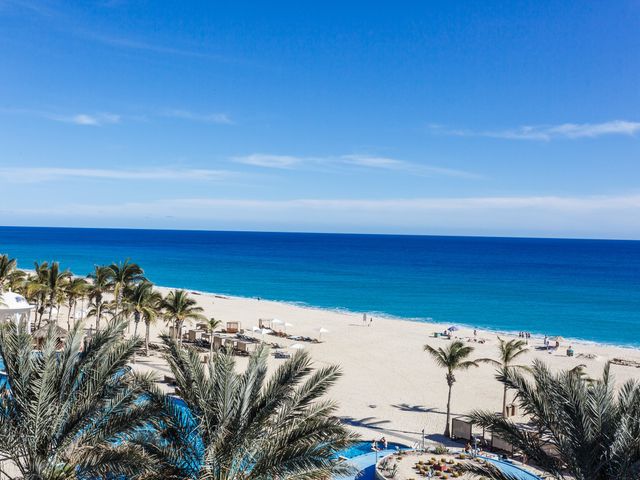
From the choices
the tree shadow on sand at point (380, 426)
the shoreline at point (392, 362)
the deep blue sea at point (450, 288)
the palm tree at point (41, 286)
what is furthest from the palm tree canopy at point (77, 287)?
the deep blue sea at point (450, 288)

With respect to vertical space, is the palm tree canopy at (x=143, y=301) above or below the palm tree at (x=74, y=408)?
below

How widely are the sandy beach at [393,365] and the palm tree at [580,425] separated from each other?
12.5 metres

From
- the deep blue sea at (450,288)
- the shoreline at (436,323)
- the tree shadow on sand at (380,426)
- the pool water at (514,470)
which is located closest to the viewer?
the pool water at (514,470)

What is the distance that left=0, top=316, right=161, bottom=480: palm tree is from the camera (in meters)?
7.75

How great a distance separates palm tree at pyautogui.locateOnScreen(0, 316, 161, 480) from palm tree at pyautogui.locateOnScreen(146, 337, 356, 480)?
1.79 ft

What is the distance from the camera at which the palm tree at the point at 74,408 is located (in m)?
7.75

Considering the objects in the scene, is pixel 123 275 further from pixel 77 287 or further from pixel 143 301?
pixel 77 287

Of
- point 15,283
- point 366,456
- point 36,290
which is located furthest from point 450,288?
point 366,456

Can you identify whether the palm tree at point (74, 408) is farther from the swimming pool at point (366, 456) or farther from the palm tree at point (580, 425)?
the swimming pool at point (366, 456)

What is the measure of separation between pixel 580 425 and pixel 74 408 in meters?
7.60

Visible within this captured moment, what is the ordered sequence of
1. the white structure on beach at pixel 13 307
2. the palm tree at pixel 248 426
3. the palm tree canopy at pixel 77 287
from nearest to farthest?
the palm tree at pixel 248 426
the white structure on beach at pixel 13 307
the palm tree canopy at pixel 77 287

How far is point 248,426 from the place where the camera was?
8.23 m

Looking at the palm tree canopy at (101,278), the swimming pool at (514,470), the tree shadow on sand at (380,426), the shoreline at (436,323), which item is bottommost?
the shoreline at (436,323)

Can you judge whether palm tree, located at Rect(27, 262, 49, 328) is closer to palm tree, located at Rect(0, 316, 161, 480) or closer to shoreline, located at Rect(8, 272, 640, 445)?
shoreline, located at Rect(8, 272, 640, 445)
